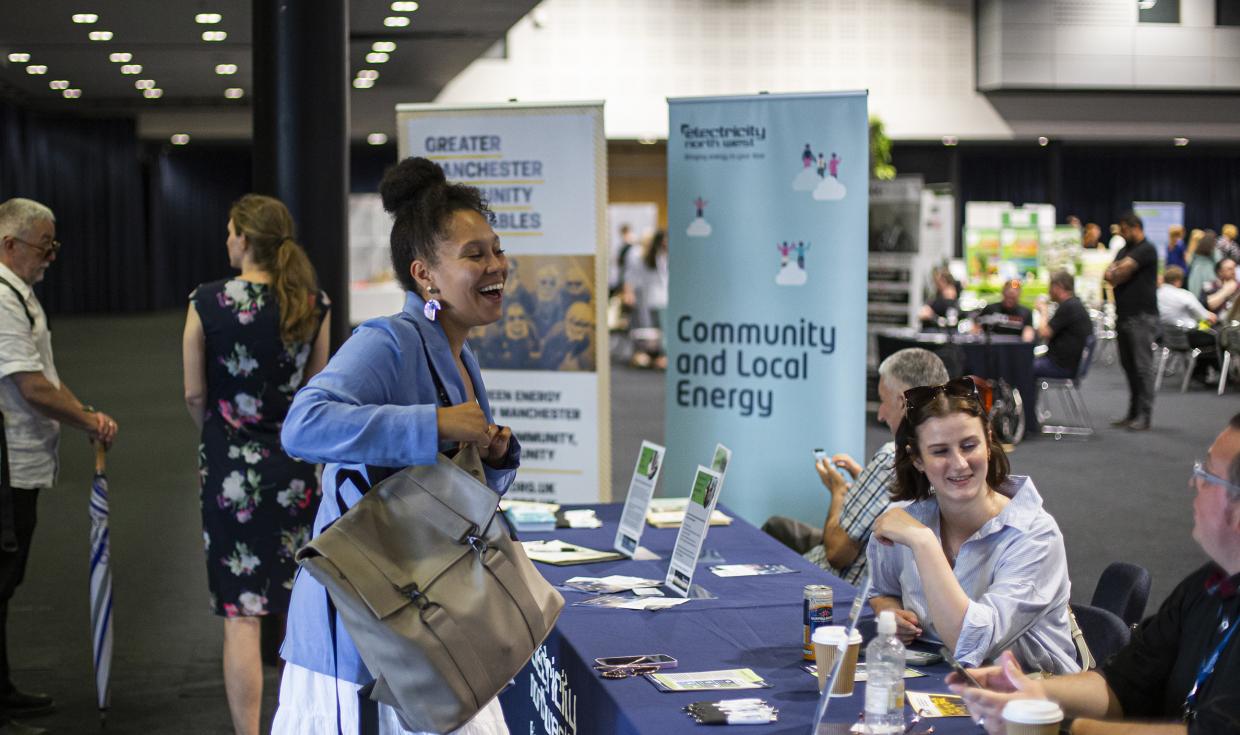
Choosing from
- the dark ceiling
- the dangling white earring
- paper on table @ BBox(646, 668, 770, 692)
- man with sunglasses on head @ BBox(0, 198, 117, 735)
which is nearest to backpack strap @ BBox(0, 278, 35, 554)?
man with sunglasses on head @ BBox(0, 198, 117, 735)

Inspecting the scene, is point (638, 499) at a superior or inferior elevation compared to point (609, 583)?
superior

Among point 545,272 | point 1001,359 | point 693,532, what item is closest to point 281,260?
point 693,532

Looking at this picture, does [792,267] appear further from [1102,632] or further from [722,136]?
[1102,632]

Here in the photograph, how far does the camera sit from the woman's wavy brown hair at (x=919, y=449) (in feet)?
8.27

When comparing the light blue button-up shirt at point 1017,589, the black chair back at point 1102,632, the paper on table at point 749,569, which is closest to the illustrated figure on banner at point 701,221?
the paper on table at point 749,569

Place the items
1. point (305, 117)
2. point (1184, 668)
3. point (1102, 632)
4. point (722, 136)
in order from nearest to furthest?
point (1184, 668)
point (1102, 632)
point (305, 117)
point (722, 136)

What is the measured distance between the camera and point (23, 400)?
3846 millimetres

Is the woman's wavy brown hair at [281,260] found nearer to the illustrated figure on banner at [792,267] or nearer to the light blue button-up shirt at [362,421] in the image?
the light blue button-up shirt at [362,421]

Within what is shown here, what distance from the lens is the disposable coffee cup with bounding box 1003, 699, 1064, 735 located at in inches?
65.6

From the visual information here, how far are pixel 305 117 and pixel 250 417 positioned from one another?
1.58 metres

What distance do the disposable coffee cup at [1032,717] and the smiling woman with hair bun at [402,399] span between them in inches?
33.7

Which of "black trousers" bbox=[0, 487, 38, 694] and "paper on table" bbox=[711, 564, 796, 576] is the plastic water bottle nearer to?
"paper on table" bbox=[711, 564, 796, 576]

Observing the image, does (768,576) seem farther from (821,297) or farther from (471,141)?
(471,141)

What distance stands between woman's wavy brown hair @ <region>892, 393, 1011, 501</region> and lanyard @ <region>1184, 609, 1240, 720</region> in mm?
799
